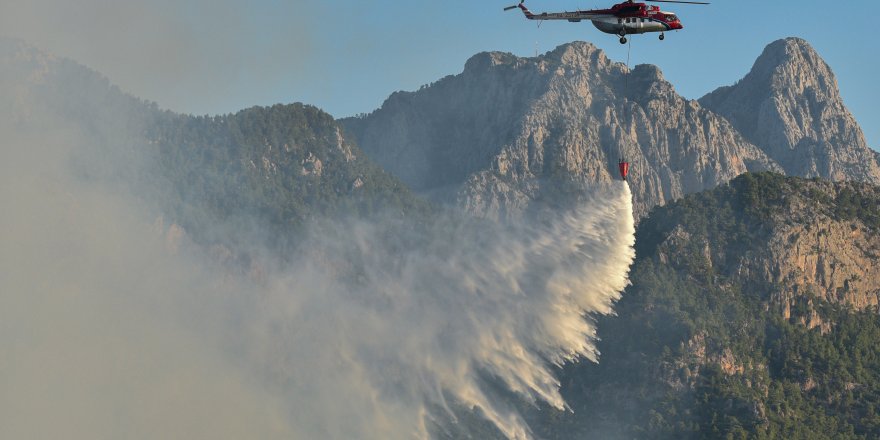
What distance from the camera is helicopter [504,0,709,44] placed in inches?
5915

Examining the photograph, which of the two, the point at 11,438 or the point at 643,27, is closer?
the point at 643,27

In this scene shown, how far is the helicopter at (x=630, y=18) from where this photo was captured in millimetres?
150250

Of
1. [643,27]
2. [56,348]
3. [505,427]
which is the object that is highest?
[643,27]

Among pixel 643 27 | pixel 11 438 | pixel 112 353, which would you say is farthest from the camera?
pixel 112 353

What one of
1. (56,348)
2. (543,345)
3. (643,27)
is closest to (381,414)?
(543,345)

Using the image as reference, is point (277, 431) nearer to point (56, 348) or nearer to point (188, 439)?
point (188, 439)

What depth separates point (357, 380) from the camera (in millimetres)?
198375

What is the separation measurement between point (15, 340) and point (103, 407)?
597 inches

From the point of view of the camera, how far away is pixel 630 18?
150250 millimetres

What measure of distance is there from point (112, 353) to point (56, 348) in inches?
252

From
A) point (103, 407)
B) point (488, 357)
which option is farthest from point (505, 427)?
point (103, 407)

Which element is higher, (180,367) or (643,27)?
(643,27)

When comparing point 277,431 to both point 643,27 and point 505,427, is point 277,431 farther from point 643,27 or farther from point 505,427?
point 643,27

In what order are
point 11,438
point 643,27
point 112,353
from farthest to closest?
point 112,353 < point 11,438 < point 643,27
